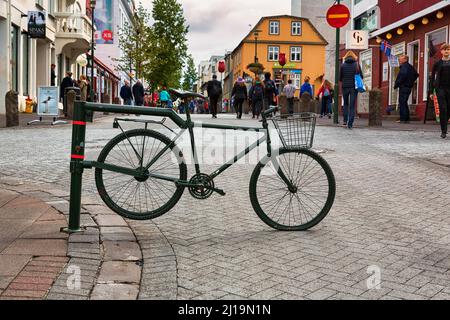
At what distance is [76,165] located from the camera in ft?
16.0

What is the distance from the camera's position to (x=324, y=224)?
5.59 meters

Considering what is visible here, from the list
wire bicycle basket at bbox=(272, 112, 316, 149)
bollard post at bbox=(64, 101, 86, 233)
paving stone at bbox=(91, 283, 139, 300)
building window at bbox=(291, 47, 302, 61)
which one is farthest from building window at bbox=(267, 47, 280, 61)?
paving stone at bbox=(91, 283, 139, 300)

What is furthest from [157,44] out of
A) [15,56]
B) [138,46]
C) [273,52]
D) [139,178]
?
[139,178]

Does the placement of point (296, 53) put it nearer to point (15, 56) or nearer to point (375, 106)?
point (15, 56)

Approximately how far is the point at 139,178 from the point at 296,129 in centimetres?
130

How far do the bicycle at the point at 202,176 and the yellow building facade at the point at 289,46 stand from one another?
75308 mm

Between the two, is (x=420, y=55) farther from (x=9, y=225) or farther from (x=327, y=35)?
(x=327, y=35)

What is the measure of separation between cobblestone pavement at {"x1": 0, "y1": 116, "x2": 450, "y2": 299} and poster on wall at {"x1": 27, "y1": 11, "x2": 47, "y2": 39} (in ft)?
72.1

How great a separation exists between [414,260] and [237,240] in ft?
4.25

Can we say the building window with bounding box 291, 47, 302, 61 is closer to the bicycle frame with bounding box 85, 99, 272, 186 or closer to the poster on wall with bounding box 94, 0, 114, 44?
the poster on wall with bounding box 94, 0, 114, 44

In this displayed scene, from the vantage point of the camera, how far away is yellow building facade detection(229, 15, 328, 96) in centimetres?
8038

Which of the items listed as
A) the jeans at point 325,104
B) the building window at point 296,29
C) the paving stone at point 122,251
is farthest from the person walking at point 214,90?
the building window at point 296,29

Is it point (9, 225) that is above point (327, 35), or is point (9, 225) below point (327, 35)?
below
